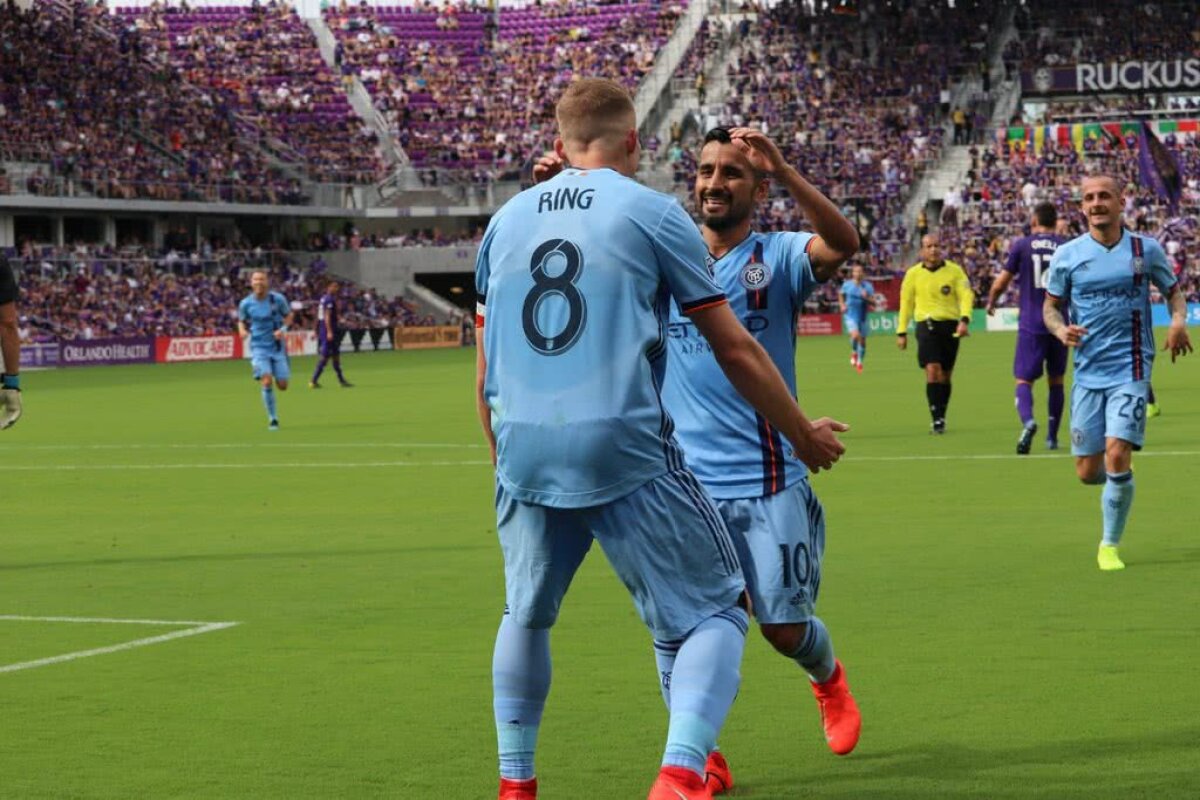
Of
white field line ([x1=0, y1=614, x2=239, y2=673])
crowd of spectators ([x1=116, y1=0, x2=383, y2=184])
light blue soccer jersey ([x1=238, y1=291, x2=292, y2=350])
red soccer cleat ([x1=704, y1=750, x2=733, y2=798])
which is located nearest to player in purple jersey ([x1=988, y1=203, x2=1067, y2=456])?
white field line ([x1=0, y1=614, x2=239, y2=673])

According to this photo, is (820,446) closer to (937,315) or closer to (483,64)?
(937,315)

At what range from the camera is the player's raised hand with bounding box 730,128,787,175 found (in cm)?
620

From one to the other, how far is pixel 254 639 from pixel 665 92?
66.3 m

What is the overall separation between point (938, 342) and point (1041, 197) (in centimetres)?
4285

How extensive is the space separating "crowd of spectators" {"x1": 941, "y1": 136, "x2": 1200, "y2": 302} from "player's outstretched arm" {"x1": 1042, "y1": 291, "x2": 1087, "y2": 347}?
49.3m

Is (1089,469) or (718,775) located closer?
(718,775)

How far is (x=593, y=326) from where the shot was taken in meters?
Answer: 5.28

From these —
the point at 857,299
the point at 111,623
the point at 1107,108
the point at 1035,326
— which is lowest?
the point at 857,299

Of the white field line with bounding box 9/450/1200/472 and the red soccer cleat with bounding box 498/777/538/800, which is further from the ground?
the red soccer cleat with bounding box 498/777/538/800

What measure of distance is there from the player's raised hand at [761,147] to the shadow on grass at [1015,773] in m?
2.03

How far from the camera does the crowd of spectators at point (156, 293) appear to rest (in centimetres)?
5516

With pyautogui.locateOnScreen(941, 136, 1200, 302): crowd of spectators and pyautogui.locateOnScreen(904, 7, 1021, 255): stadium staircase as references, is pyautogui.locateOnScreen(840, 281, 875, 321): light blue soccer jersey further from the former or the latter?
pyautogui.locateOnScreen(904, 7, 1021, 255): stadium staircase

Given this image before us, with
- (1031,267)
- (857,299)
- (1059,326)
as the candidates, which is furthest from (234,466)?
(857,299)

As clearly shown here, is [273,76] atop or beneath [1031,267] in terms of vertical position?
atop
